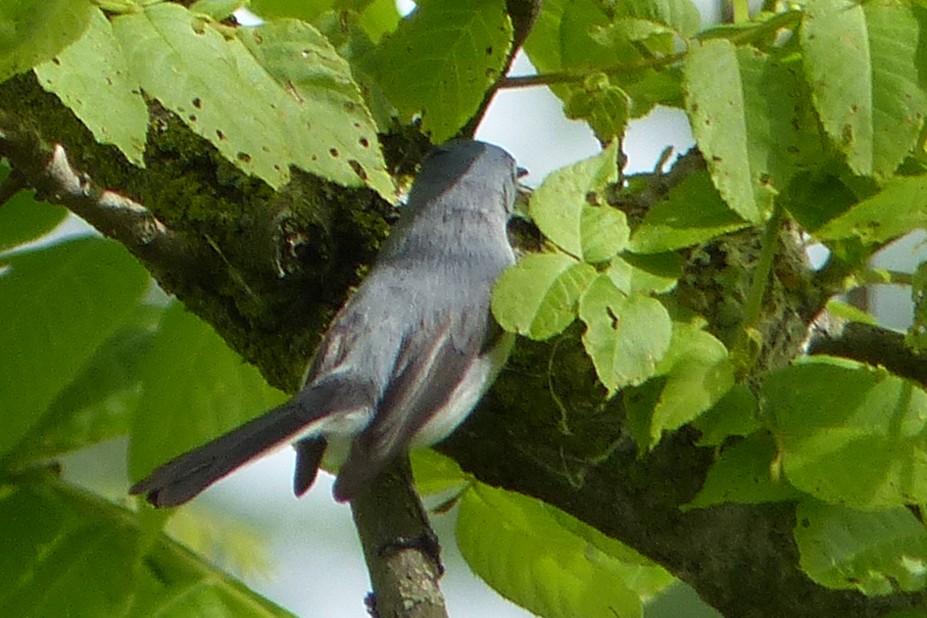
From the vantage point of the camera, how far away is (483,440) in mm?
1901

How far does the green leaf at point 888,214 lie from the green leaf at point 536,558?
71 cm

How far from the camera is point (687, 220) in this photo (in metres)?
1.49

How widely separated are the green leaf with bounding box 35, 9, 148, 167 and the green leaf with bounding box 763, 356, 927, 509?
0.76 meters

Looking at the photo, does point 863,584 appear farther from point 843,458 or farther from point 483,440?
point 483,440

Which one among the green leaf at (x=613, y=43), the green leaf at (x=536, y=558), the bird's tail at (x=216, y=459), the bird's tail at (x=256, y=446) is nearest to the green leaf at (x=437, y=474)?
the green leaf at (x=536, y=558)

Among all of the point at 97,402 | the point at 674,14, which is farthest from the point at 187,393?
Answer: the point at 674,14

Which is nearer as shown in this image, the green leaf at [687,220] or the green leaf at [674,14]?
the green leaf at [687,220]

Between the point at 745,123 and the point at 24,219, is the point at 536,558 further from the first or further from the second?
the point at 24,219

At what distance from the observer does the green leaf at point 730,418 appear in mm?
1480

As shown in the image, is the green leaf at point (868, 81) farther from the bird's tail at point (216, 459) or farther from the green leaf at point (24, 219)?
the green leaf at point (24, 219)

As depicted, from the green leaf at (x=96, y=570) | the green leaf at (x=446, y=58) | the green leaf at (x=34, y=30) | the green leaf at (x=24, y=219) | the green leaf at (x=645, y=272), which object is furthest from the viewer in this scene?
the green leaf at (x=24, y=219)

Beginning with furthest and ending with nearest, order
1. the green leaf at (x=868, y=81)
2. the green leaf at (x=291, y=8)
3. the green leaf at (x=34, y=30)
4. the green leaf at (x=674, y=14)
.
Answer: the green leaf at (x=291, y=8) < the green leaf at (x=674, y=14) < the green leaf at (x=868, y=81) < the green leaf at (x=34, y=30)

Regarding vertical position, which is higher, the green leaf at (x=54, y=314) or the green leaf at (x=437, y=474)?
the green leaf at (x=54, y=314)

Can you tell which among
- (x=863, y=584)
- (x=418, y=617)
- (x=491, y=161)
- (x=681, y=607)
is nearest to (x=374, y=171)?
(x=418, y=617)
